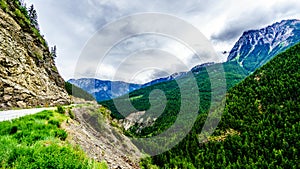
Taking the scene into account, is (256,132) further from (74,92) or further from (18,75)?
(18,75)

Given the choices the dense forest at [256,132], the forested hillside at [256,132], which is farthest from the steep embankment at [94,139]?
the forested hillside at [256,132]

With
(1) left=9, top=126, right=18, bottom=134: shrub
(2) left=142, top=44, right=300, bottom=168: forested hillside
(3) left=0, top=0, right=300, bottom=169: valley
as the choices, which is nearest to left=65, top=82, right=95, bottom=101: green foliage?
(3) left=0, top=0, right=300, bottom=169: valley

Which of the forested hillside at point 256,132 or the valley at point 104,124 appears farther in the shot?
the forested hillside at point 256,132

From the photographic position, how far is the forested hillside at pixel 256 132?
97.0m

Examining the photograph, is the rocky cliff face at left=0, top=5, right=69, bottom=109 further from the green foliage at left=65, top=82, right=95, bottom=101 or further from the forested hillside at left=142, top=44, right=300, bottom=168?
the forested hillside at left=142, top=44, right=300, bottom=168

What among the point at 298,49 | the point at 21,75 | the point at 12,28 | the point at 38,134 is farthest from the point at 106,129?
the point at 298,49

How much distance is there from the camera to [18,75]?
93.7ft

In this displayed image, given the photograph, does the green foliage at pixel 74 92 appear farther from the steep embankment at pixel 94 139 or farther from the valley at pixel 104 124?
the steep embankment at pixel 94 139

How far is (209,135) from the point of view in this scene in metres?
127

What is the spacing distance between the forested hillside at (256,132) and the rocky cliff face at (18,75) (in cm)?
6756

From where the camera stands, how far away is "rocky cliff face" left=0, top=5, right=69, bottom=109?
990 inches

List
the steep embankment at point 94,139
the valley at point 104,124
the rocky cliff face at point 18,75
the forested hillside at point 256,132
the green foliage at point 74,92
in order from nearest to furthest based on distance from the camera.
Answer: the valley at point 104,124 < the steep embankment at point 94,139 < the rocky cliff face at point 18,75 < the green foliage at point 74,92 < the forested hillside at point 256,132

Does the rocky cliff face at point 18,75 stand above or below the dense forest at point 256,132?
above

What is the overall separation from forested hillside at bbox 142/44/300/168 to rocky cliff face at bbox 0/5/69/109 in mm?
67556
